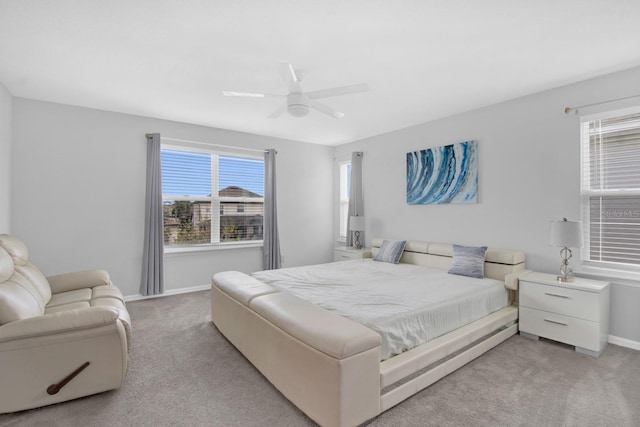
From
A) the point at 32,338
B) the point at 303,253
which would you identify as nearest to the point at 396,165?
the point at 303,253

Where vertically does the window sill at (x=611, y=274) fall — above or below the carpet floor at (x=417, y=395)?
above

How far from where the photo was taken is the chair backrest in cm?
197

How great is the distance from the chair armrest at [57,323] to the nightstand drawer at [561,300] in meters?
3.61

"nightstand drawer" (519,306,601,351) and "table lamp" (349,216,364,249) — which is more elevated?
"table lamp" (349,216,364,249)

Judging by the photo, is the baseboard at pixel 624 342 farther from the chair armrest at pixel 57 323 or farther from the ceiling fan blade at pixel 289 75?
the chair armrest at pixel 57 323

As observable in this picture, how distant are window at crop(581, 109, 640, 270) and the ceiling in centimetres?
55

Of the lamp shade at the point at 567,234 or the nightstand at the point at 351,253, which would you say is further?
the nightstand at the point at 351,253

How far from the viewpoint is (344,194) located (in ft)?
20.4

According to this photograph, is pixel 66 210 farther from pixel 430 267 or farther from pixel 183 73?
pixel 430 267

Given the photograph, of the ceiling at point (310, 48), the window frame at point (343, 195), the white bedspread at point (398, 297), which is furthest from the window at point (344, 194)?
the ceiling at point (310, 48)

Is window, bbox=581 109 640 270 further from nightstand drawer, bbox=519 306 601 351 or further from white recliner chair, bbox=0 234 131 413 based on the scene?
white recliner chair, bbox=0 234 131 413

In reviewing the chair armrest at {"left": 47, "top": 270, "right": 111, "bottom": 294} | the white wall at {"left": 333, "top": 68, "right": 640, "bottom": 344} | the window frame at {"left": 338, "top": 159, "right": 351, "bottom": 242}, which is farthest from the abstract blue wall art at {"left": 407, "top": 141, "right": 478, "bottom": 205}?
the chair armrest at {"left": 47, "top": 270, "right": 111, "bottom": 294}

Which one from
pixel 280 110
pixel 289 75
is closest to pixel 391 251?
pixel 280 110

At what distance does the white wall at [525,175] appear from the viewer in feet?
9.74
